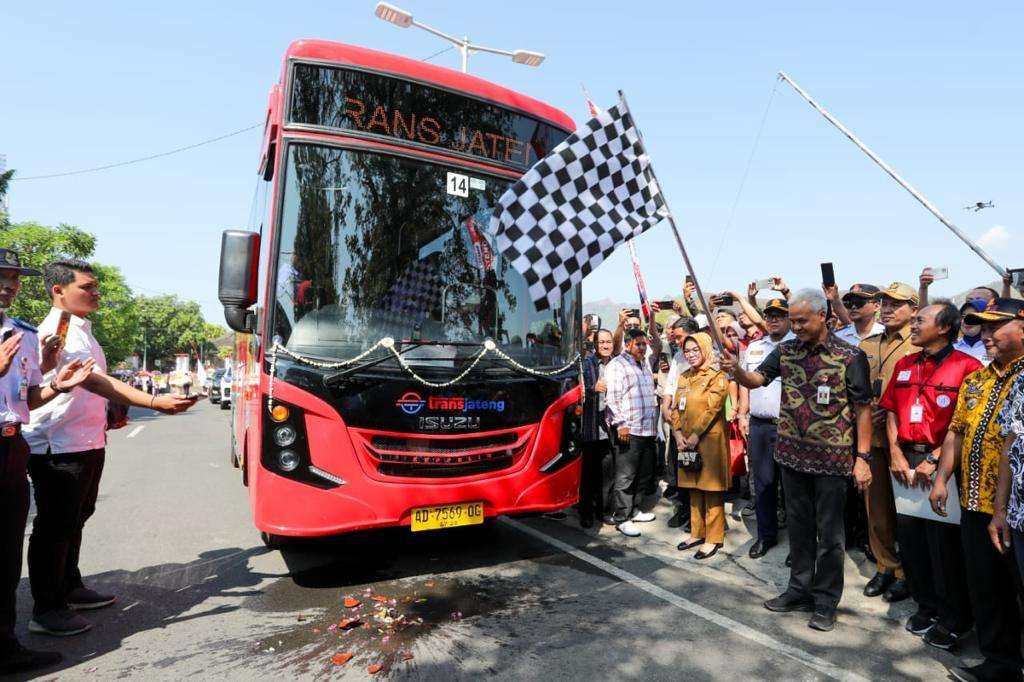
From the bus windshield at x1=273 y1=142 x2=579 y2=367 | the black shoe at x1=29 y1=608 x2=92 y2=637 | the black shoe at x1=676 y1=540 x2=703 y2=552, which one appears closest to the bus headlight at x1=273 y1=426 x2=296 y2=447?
the bus windshield at x1=273 y1=142 x2=579 y2=367

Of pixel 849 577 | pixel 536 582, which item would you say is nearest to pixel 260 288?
pixel 536 582

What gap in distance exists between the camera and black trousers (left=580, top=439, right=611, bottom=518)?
6309mm

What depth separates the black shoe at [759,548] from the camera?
17.0 feet

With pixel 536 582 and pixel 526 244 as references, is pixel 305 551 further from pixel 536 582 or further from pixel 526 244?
pixel 526 244

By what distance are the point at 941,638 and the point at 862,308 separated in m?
2.50

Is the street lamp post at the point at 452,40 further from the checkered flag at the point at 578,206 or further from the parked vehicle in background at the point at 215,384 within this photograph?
the parked vehicle in background at the point at 215,384

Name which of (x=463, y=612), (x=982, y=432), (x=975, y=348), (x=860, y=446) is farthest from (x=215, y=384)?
(x=982, y=432)

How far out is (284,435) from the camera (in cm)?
409

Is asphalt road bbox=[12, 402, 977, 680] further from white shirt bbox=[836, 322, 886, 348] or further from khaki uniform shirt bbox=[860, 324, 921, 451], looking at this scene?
white shirt bbox=[836, 322, 886, 348]

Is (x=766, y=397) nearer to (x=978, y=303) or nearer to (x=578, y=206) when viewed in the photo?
(x=978, y=303)

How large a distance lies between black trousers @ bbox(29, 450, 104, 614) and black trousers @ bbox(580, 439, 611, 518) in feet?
13.8

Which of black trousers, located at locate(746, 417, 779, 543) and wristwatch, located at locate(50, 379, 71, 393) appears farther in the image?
black trousers, located at locate(746, 417, 779, 543)

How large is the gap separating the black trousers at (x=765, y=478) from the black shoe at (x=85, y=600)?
4.98 metres

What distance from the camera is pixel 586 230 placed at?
3.71 meters
